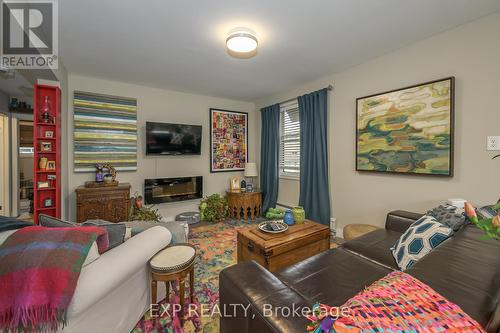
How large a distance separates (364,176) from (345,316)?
8.56 ft

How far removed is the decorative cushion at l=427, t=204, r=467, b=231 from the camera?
160 centimetres

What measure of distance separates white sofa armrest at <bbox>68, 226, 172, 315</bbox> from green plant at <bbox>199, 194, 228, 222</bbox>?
8.08 ft

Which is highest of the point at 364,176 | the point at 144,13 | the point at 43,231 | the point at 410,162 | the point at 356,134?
the point at 144,13

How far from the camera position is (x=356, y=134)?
9.46 ft

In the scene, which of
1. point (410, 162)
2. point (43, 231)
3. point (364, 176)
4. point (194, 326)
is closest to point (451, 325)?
point (194, 326)

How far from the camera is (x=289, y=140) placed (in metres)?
4.11

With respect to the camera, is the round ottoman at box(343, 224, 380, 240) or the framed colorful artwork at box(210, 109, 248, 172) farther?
the framed colorful artwork at box(210, 109, 248, 172)

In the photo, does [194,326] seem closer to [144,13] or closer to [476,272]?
[476,272]

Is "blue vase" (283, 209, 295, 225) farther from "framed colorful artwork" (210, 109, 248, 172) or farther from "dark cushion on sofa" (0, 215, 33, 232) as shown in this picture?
"framed colorful artwork" (210, 109, 248, 172)

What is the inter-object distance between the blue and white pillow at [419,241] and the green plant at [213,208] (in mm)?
2971

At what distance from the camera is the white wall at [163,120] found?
328 centimetres

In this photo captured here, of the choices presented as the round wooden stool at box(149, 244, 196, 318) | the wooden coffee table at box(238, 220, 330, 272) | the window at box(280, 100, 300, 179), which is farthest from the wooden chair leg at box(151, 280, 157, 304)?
the window at box(280, 100, 300, 179)

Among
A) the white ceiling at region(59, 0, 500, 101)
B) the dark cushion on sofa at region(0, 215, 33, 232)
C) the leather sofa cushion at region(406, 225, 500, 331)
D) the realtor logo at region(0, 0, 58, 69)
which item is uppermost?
the white ceiling at region(59, 0, 500, 101)

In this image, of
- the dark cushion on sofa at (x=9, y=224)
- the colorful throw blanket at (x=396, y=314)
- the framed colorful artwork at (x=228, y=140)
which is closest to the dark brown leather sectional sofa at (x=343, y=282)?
the colorful throw blanket at (x=396, y=314)
